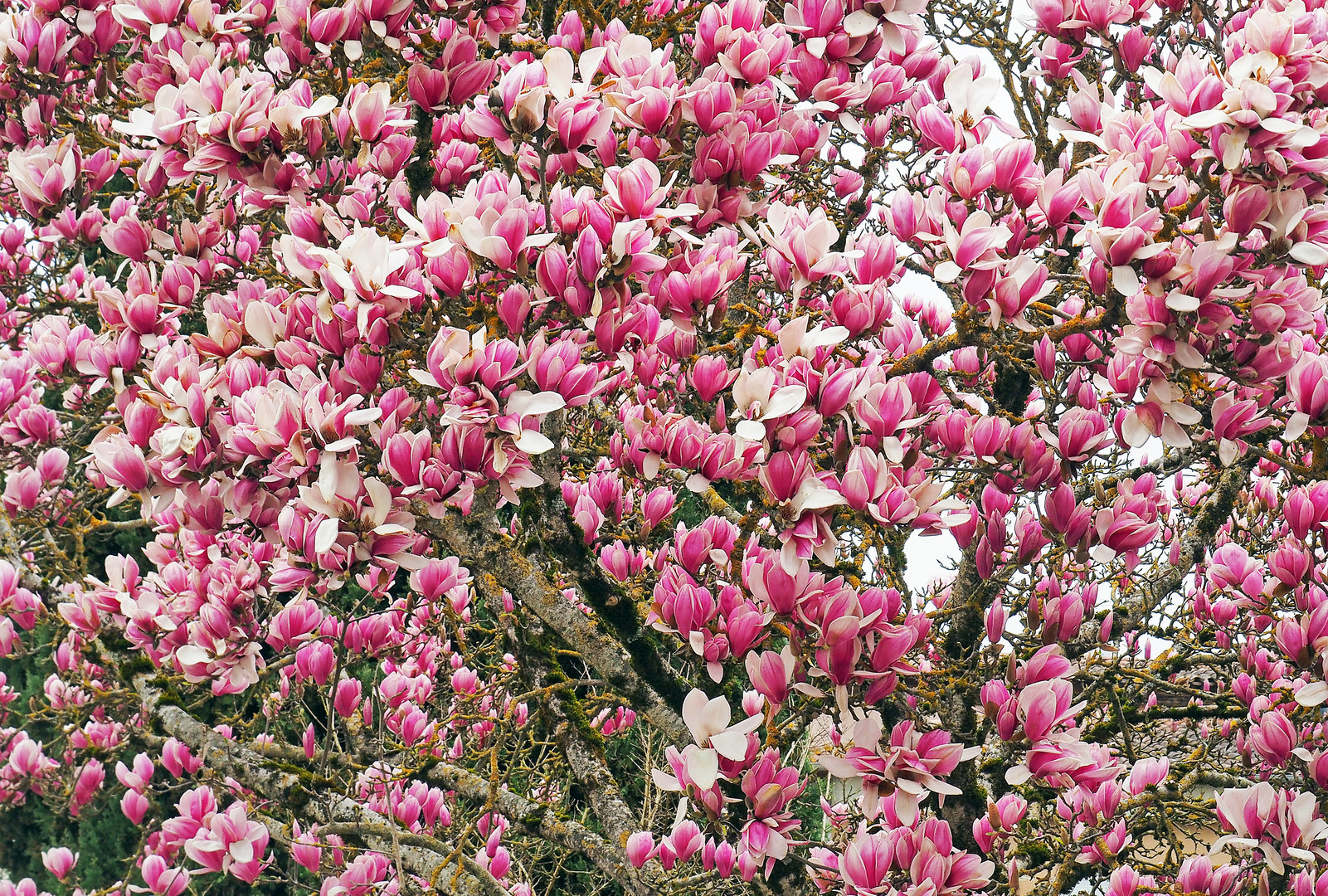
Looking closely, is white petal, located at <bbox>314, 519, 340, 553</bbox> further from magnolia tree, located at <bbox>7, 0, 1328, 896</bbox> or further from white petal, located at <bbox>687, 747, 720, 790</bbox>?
white petal, located at <bbox>687, 747, 720, 790</bbox>

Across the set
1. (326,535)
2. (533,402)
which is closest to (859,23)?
(533,402)

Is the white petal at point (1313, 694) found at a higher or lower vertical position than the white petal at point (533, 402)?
lower

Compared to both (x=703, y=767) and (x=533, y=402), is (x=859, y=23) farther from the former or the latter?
(x=703, y=767)

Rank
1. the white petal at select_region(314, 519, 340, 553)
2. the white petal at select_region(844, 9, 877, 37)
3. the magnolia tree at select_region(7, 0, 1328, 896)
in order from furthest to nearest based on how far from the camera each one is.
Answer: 1. the white petal at select_region(844, 9, 877, 37)
2. the magnolia tree at select_region(7, 0, 1328, 896)
3. the white petal at select_region(314, 519, 340, 553)

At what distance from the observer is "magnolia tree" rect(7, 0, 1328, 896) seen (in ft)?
6.01

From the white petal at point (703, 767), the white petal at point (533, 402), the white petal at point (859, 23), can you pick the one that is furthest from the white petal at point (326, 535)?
the white petal at point (859, 23)

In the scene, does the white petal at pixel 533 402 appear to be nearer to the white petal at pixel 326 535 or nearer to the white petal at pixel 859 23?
the white petal at pixel 326 535

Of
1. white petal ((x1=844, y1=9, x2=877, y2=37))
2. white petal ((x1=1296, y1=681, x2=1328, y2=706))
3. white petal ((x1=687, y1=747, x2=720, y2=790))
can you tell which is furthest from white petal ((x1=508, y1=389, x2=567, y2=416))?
white petal ((x1=1296, y1=681, x2=1328, y2=706))

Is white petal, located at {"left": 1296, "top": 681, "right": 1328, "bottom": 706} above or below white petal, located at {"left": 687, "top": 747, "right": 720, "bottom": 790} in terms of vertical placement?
above

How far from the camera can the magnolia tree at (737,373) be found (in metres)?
1.83

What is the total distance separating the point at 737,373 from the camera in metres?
2.12

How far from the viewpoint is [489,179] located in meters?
1.98

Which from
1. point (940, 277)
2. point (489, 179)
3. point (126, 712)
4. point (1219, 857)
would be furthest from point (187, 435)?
point (126, 712)

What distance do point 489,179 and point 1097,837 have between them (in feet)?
7.59
